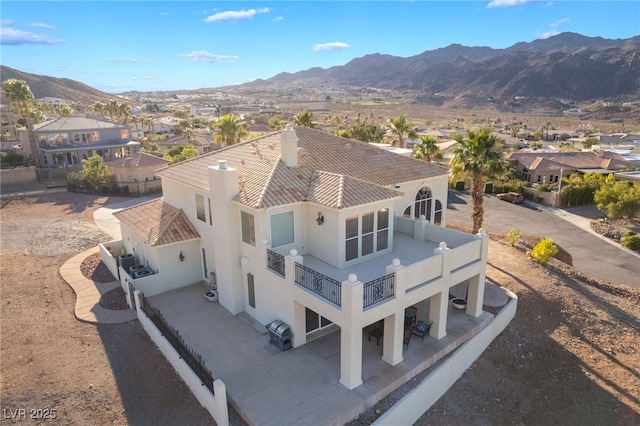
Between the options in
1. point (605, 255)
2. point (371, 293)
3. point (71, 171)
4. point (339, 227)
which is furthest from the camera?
point (71, 171)

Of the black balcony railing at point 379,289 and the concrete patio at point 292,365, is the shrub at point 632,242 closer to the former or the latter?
the concrete patio at point 292,365

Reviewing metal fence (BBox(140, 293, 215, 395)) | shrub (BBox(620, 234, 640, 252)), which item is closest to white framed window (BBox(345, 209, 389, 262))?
metal fence (BBox(140, 293, 215, 395))

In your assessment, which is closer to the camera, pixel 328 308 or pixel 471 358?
pixel 328 308

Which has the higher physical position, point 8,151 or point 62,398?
point 8,151

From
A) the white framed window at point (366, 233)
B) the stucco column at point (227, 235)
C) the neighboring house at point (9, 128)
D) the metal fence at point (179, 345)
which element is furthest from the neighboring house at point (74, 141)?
the white framed window at point (366, 233)

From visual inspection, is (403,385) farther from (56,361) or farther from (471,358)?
(56,361)

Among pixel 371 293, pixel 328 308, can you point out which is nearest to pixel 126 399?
pixel 328 308

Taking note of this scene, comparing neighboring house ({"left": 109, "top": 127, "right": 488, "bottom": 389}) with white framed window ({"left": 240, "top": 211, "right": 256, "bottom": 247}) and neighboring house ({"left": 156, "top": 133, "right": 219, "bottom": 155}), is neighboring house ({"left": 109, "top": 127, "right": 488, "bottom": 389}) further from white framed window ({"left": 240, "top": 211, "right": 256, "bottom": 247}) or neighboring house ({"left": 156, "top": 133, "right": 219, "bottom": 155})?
neighboring house ({"left": 156, "top": 133, "right": 219, "bottom": 155})
